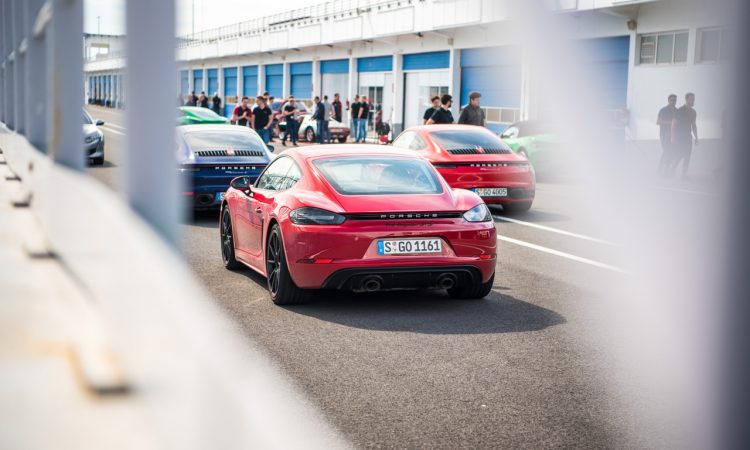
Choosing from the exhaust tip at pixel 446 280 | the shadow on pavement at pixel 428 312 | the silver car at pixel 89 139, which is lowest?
the shadow on pavement at pixel 428 312

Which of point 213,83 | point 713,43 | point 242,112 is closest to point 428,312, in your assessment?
point 713,43

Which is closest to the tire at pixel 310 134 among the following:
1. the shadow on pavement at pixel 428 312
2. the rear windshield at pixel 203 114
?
the rear windshield at pixel 203 114

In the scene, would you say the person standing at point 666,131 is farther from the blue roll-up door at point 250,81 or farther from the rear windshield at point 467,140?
the blue roll-up door at point 250,81

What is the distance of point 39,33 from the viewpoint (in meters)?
4.08

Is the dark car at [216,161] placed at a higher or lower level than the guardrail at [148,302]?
lower

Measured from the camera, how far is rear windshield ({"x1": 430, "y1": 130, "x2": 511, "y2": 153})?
14.4 meters

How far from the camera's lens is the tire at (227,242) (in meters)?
9.41

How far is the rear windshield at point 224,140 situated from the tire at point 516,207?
12.3 ft

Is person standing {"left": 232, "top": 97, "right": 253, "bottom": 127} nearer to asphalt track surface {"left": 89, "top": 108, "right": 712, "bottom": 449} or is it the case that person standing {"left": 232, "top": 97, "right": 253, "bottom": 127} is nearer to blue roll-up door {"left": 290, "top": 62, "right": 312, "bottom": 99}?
asphalt track surface {"left": 89, "top": 108, "right": 712, "bottom": 449}

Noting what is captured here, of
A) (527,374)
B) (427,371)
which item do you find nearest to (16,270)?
(427,371)

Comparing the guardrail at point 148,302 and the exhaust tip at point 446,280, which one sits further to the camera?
the exhaust tip at point 446,280

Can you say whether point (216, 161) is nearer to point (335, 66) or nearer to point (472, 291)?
point (472, 291)

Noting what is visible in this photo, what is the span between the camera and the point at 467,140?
1459 centimetres

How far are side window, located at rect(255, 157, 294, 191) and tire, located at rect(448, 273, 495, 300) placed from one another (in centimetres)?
175
